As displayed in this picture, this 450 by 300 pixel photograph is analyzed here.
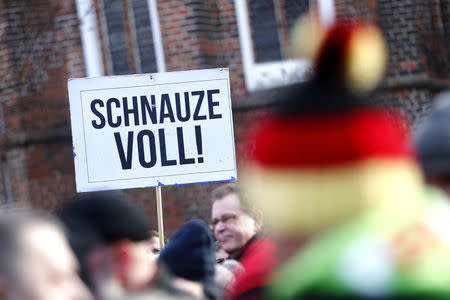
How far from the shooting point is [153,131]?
5.97m

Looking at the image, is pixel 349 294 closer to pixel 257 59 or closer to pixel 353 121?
pixel 353 121

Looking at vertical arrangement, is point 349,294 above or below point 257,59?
below

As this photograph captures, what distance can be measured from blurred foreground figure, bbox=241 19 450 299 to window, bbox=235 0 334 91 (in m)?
8.77

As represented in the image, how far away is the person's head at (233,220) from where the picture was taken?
12.3ft

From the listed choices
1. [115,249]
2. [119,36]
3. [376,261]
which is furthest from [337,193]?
[119,36]

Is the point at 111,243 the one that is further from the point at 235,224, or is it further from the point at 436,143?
the point at 235,224

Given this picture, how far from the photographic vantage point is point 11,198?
10.8 metres

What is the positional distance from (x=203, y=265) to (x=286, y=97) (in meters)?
1.34

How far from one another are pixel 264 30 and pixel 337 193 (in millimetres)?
9408

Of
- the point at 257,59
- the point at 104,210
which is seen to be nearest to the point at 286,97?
the point at 104,210

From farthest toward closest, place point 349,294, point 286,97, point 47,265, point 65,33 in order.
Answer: point 65,33, point 47,265, point 286,97, point 349,294

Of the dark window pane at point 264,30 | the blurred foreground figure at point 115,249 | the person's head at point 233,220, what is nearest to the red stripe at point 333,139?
the blurred foreground figure at point 115,249

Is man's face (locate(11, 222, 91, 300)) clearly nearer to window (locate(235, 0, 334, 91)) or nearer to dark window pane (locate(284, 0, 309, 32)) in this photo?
window (locate(235, 0, 334, 91))

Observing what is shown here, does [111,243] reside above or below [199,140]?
below
